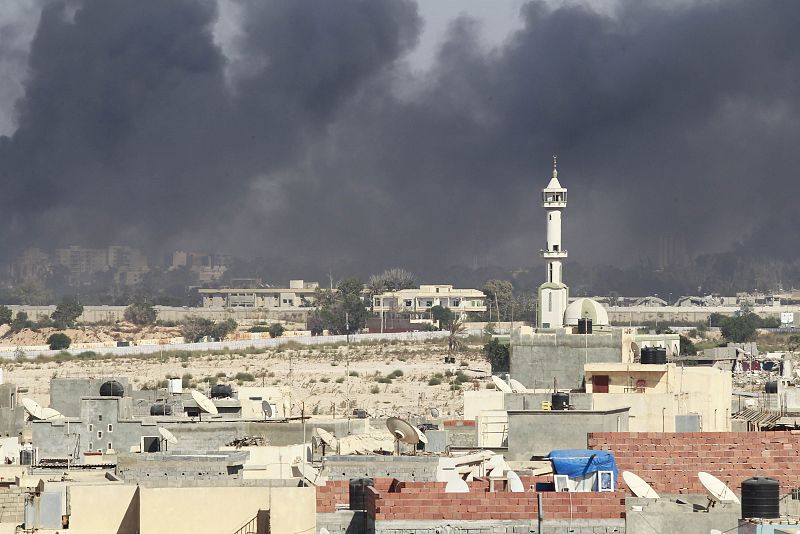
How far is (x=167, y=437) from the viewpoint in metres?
27.8

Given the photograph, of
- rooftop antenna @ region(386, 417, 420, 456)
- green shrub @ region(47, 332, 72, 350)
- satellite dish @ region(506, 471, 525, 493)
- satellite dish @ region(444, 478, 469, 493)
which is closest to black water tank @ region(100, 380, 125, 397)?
rooftop antenna @ region(386, 417, 420, 456)

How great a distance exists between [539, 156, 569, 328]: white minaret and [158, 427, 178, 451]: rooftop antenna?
39073mm

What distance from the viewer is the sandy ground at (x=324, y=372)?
221 feet

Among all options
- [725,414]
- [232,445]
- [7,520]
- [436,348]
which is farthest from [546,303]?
[7,520]

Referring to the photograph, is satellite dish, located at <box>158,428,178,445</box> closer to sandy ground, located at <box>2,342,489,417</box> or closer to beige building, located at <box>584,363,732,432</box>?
beige building, located at <box>584,363,732,432</box>

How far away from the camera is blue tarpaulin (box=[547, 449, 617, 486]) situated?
2033 cm

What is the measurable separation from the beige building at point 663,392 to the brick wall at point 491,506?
12.4 m

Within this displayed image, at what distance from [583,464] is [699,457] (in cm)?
278

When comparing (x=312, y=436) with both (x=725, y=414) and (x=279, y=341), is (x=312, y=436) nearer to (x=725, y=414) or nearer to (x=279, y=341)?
(x=725, y=414)

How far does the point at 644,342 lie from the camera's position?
5759 centimetres

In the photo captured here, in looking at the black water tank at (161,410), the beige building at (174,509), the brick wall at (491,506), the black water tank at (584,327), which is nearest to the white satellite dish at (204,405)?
the black water tank at (161,410)

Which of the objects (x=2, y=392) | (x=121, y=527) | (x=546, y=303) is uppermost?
(x=546, y=303)

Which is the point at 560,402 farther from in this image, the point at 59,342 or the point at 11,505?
the point at 59,342

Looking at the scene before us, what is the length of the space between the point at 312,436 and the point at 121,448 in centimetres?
338
